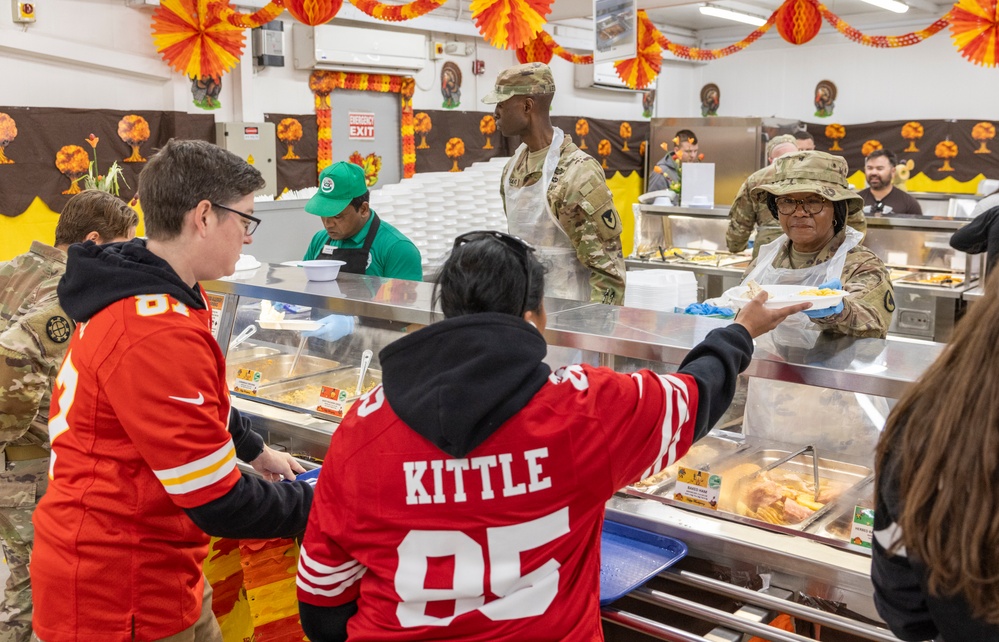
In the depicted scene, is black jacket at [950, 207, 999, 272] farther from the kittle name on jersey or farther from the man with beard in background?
the man with beard in background

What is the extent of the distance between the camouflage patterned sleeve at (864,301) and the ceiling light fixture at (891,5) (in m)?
9.84

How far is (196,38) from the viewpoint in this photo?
697cm

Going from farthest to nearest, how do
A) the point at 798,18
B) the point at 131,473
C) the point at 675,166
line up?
the point at 675,166
the point at 798,18
the point at 131,473

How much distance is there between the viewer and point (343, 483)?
155cm

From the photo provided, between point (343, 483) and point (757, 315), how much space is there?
0.99 metres

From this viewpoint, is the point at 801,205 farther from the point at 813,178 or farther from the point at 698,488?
the point at 698,488

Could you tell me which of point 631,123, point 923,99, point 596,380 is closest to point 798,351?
point 596,380

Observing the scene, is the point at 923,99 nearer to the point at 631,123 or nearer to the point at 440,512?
the point at 631,123

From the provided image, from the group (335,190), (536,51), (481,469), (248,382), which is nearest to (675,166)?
(536,51)

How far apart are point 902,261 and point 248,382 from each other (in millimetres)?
5241

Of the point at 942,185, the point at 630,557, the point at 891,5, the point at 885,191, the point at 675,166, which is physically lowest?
the point at 630,557

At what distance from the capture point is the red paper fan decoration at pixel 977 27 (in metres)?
6.09

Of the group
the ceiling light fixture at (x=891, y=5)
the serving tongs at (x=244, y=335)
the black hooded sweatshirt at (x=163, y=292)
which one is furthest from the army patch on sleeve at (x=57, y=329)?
the ceiling light fixture at (x=891, y=5)

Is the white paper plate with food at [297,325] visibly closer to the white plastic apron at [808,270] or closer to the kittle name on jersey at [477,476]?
the white plastic apron at [808,270]
